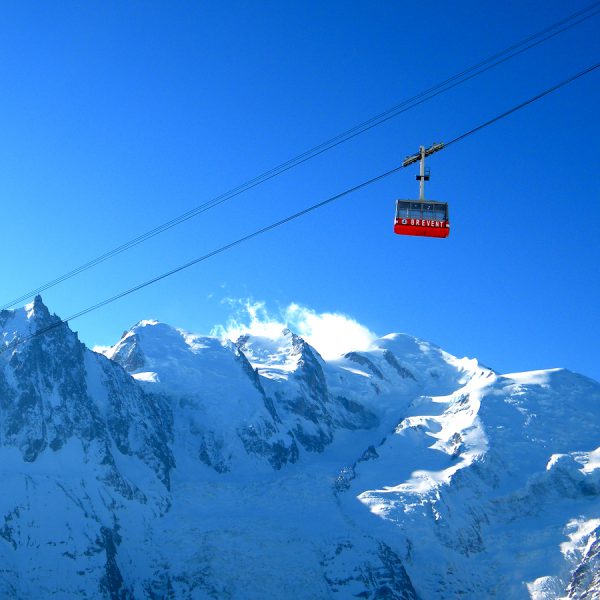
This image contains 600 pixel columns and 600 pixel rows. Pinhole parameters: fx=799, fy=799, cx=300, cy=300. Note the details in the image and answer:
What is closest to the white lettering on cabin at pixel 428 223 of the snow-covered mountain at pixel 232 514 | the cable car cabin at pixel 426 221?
the cable car cabin at pixel 426 221

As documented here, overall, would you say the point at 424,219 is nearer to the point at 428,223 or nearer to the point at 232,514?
the point at 428,223

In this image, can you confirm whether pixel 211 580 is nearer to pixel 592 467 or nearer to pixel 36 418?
pixel 36 418

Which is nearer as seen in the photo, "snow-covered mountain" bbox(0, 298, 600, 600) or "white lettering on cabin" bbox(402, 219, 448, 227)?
"white lettering on cabin" bbox(402, 219, 448, 227)

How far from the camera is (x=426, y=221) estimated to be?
2694 cm

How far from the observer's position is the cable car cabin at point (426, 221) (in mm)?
26875

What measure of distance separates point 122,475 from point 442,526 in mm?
70468

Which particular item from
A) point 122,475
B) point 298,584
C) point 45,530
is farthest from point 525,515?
point 45,530

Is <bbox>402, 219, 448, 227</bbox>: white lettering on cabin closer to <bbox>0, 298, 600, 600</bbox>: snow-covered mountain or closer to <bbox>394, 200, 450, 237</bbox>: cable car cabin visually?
<bbox>394, 200, 450, 237</bbox>: cable car cabin

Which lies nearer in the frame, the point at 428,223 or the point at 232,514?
the point at 428,223

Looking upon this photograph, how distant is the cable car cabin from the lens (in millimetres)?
26875

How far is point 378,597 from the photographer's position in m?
150

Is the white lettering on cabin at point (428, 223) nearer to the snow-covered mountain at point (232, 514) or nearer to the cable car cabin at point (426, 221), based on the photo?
the cable car cabin at point (426, 221)

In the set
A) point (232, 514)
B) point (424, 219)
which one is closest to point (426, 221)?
point (424, 219)

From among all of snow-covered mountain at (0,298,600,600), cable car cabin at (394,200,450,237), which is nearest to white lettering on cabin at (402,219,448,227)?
cable car cabin at (394,200,450,237)
